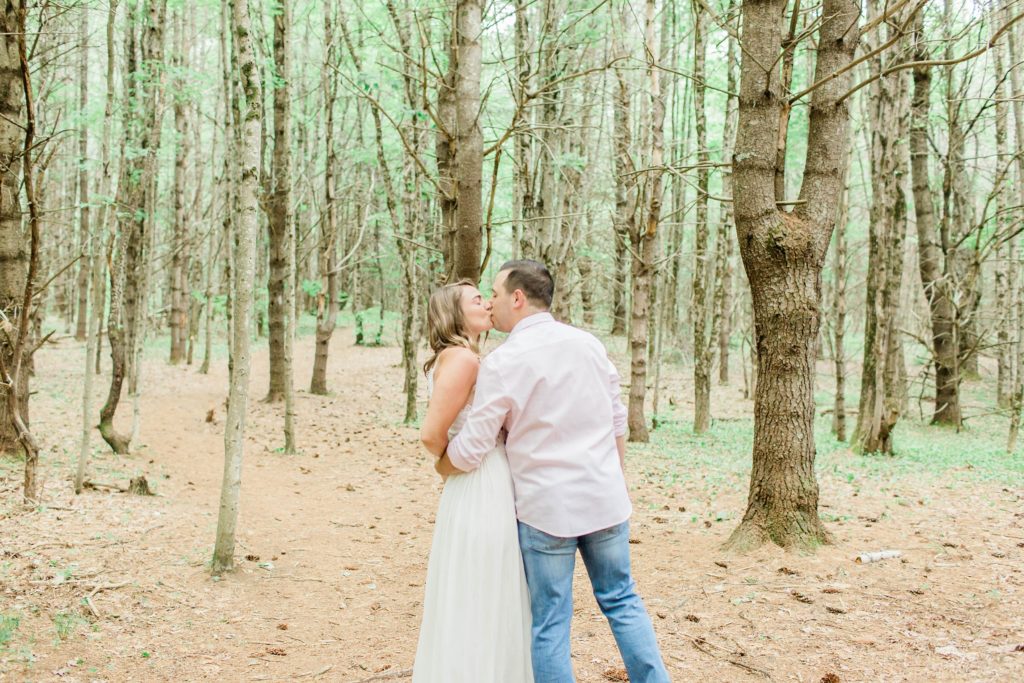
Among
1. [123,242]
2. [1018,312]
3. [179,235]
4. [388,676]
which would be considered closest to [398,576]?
[388,676]

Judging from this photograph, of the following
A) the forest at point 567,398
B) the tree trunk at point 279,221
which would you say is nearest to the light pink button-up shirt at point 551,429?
the forest at point 567,398

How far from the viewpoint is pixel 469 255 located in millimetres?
4516

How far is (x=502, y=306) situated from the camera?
3.04m

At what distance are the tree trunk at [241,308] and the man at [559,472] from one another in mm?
3275

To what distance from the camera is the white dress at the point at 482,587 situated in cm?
291

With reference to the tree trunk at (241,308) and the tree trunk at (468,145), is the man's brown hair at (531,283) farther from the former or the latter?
the tree trunk at (241,308)

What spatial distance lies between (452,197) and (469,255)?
0.58 metres

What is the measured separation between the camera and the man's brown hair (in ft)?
9.89

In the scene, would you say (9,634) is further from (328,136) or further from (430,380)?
(328,136)

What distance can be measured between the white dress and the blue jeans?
9cm

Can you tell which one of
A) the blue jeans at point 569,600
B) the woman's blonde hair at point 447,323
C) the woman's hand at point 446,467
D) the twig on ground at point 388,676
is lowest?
the twig on ground at point 388,676

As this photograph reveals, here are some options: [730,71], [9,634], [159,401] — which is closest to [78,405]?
[159,401]

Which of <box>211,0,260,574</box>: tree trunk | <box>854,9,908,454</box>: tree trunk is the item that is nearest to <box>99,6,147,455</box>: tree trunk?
<box>211,0,260,574</box>: tree trunk

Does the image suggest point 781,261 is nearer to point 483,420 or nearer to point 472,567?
point 483,420
